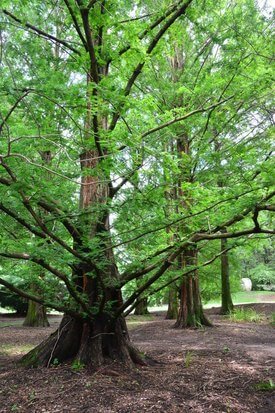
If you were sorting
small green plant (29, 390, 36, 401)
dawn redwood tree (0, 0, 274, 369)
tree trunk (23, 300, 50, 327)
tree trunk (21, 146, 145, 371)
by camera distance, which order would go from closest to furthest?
dawn redwood tree (0, 0, 274, 369) → small green plant (29, 390, 36, 401) → tree trunk (21, 146, 145, 371) → tree trunk (23, 300, 50, 327)

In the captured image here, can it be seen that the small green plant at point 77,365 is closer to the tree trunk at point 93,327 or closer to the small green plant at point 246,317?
the tree trunk at point 93,327

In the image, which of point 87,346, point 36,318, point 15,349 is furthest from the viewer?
point 36,318

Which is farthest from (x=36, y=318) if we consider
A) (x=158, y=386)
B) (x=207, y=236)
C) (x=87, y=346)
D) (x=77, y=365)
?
(x=207, y=236)

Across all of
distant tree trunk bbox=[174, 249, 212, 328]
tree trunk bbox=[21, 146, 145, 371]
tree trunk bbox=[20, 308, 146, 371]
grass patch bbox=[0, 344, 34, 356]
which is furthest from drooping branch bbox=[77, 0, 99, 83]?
distant tree trunk bbox=[174, 249, 212, 328]

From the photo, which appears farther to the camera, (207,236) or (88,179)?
(88,179)

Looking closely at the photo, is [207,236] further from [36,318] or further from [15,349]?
[36,318]

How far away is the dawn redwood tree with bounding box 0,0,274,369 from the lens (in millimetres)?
3518

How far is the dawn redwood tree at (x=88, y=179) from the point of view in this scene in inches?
138

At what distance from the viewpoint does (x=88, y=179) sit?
5164 millimetres

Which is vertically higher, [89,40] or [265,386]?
[89,40]

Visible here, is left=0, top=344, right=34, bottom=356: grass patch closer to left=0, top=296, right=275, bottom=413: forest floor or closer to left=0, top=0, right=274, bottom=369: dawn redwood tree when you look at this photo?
left=0, top=296, right=275, bottom=413: forest floor

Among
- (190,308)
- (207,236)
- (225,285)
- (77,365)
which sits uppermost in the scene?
(207,236)

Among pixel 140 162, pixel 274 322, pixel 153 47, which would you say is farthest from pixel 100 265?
pixel 274 322

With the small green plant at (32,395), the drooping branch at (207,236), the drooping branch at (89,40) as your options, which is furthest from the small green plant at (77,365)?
the drooping branch at (89,40)
